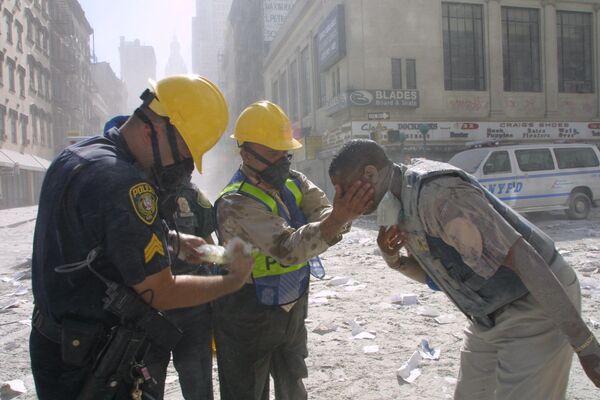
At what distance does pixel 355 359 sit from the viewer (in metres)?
4.18

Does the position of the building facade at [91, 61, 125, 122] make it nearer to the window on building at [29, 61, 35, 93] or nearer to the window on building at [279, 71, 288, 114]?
the window on building at [29, 61, 35, 93]

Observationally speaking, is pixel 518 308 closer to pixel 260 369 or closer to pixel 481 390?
pixel 481 390

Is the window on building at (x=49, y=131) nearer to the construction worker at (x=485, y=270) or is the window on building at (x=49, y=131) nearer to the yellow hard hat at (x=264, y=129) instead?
the yellow hard hat at (x=264, y=129)

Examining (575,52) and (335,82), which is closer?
(335,82)

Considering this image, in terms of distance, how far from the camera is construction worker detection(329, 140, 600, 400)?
5.81 ft

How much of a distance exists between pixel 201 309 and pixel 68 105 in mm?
51539

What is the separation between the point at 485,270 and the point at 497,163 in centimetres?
1134

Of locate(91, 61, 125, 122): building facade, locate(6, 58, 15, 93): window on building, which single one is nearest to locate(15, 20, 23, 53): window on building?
locate(6, 58, 15, 93): window on building

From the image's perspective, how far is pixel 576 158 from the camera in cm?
1277

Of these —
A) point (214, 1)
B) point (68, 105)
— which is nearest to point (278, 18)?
point (68, 105)

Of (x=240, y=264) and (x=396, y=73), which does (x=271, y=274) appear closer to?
(x=240, y=264)

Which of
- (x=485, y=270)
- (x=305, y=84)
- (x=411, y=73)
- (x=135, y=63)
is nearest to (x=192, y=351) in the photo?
(x=485, y=270)

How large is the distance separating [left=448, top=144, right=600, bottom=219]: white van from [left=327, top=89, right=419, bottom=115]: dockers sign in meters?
9.02

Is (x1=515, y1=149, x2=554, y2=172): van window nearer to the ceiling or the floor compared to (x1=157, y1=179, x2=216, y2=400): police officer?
nearer to the ceiling
